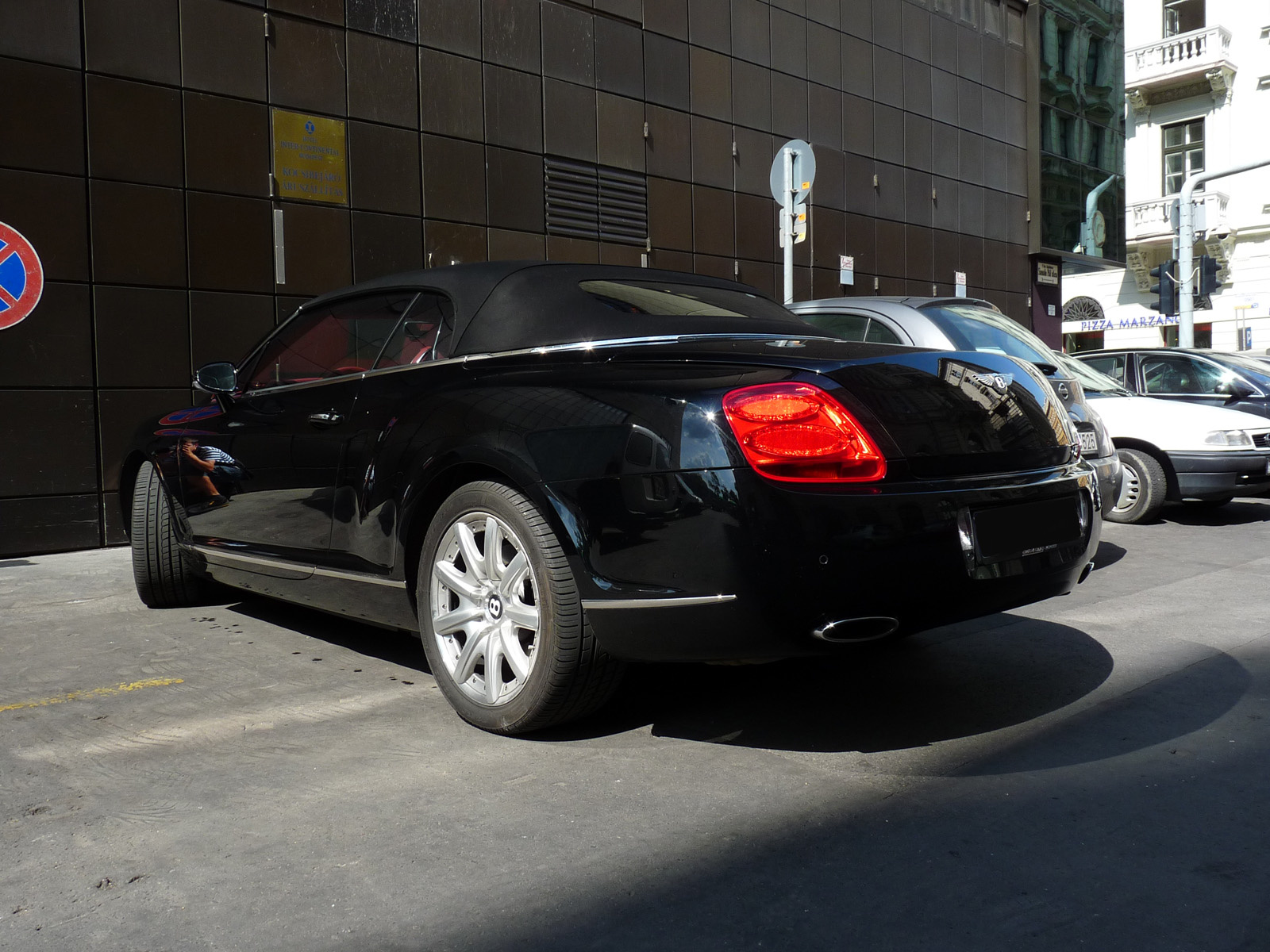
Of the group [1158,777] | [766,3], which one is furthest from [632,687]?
[766,3]

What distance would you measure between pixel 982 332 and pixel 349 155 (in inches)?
218

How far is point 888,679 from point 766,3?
1173cm

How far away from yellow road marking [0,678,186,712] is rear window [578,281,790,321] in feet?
6.45

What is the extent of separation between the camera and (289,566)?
13.4 feet

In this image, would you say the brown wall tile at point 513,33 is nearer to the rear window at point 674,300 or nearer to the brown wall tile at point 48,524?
the brown wall tile at point 48,524

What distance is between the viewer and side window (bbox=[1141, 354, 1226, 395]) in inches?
392

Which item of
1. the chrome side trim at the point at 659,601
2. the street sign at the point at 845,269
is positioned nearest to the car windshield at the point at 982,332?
the chrome side trim at the point at 659,601

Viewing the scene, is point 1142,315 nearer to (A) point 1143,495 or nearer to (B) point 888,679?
(A) point 1143,495

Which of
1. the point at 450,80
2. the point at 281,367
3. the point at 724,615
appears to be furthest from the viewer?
the point at 450,80

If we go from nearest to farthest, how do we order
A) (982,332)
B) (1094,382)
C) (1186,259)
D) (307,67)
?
(982,332) → (1094,382) → (307,67) → (1186,259)

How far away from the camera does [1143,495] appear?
27.7 ft

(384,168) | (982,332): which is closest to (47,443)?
(384,168)

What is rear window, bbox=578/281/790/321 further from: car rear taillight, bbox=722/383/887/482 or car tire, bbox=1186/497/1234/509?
car tire, bbox=1186/497/1234/509

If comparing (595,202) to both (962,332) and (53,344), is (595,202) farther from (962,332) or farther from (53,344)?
(962,332)
